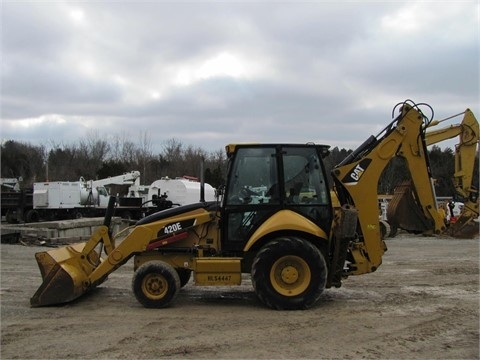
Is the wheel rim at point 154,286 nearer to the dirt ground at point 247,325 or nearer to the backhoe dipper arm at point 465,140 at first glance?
the dirt ground at point 247,325

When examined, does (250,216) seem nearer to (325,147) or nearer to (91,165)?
(325,147)

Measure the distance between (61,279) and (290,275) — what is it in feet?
11.3

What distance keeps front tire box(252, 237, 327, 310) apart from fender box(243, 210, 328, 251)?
0.56ft

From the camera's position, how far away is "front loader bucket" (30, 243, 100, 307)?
759cm

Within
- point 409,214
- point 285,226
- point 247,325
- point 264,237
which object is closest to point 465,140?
point 409,214

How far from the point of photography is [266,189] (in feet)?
25.4

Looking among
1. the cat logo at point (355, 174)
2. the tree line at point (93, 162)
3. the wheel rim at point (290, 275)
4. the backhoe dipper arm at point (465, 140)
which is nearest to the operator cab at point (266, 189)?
the cat logo at point (355, 174)

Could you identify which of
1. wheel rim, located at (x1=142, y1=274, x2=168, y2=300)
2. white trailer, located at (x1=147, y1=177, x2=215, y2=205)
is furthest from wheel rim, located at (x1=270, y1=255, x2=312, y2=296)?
white trailer, located at (x1=147, y1=177, x2=215, y2=205)

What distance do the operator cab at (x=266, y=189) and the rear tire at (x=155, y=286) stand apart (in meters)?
0.99

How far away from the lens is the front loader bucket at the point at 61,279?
759 centimetres

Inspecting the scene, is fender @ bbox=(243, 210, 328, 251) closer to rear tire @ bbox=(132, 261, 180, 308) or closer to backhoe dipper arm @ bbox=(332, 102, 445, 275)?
backhoe dipper arm @ bbox=(332, 102, 445, 275)

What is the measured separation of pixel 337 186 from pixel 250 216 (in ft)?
5.14

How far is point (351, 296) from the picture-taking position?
27.9ft

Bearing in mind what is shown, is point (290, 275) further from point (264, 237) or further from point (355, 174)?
point (355, 174)
